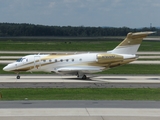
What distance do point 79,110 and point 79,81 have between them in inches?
791

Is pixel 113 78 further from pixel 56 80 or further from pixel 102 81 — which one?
pixel 56 80

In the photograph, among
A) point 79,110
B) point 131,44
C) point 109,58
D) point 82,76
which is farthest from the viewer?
point 131,44

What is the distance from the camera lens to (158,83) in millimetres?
42188

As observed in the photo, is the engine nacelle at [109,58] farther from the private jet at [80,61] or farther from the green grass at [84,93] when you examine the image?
the green grass at [84,93]

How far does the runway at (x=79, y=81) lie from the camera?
39.7m

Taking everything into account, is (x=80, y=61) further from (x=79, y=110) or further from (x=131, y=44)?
(x=79, y=110)

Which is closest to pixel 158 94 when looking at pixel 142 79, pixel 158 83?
pixel 158 83

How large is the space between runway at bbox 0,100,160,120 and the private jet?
18.9 meters

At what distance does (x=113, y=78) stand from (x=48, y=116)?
25311 mm

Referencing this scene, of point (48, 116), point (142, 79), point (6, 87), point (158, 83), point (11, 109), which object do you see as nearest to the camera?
point (48, 116)

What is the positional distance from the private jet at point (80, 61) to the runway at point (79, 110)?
62.0 feet

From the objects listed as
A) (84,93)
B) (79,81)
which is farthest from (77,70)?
(84,93)

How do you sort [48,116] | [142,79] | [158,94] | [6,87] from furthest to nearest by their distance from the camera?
[142,79]
[6,87]
[158,94]
[48,116]

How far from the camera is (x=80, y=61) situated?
46.9m
